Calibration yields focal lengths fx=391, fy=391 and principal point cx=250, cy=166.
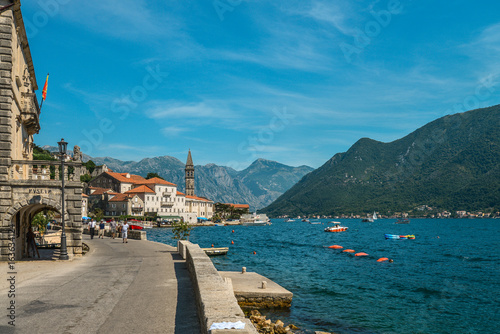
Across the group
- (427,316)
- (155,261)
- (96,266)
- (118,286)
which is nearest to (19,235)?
(96,266)

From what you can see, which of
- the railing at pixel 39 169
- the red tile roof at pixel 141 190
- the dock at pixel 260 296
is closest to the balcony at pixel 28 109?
the railing at pixel 39 169

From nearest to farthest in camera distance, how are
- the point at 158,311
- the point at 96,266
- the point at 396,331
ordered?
the point at 158,311, the point at 396,331, the point at 96,266

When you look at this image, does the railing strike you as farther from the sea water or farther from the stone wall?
the sea water

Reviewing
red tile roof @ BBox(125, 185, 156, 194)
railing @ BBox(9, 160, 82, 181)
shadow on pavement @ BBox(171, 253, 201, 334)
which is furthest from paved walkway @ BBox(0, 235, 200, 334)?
red tile roof @ BBox(125, 185, 156, 194)

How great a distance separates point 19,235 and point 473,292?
1314 inches

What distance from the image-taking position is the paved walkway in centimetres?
982

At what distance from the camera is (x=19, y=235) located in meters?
25.6

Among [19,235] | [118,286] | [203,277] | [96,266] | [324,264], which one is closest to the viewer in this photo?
[203,277]

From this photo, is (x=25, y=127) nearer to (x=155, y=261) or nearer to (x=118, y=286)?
(x=155, y=261)

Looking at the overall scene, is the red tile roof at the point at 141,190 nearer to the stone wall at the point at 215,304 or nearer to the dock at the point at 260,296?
the dock at the point at 260,296

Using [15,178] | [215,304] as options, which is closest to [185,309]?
[215,304]

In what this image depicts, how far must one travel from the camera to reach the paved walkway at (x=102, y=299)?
9.82 metres

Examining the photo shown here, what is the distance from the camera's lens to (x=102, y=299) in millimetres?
12703

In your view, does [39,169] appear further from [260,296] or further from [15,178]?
[260,296]
